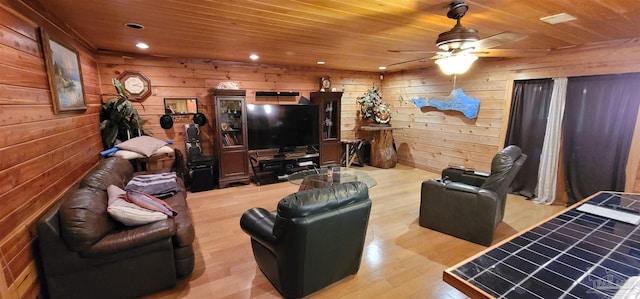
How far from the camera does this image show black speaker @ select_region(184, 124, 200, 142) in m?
4.68

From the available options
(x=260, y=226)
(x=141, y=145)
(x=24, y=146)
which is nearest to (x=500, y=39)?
(x=260, y=226)

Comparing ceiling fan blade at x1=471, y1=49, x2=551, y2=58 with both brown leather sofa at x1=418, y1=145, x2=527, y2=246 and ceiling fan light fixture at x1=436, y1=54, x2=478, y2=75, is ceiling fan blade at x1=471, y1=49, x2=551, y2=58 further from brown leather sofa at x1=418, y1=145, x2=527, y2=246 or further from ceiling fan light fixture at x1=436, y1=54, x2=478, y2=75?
brown leather sofa at x1=418, y1=145, x2=527, y2=246

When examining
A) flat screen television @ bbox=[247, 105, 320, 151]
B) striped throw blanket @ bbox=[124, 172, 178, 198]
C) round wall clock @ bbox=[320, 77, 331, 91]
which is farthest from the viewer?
round wall clock @ bbox=[320, 77, 331, 91]

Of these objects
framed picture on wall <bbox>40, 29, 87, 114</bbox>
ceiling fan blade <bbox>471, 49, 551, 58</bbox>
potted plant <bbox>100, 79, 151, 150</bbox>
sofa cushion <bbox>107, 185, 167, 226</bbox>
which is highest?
ceiling fan blade <bbox>471, 49, 551, 58</bbox>

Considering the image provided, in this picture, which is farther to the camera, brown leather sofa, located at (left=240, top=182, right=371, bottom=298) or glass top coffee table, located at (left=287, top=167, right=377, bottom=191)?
glass top coffee table, located at (left=287, top=167, right=377, bottom=191)

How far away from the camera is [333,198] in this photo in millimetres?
→ 1890

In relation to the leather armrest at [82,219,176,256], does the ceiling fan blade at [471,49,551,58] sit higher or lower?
higher

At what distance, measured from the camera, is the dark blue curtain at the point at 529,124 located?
4.00 meters

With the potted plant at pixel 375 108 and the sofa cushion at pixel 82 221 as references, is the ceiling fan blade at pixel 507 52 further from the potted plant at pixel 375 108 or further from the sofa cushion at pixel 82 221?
the sofa cushion at pixel 82 221

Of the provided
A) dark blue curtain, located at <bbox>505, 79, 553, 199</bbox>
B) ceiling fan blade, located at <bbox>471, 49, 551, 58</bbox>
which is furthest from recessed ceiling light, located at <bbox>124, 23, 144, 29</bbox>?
dark blue curtain, located at <bbox>505, 79, 553, 199</bbox>

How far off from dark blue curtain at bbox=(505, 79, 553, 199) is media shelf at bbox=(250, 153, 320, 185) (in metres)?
3.55

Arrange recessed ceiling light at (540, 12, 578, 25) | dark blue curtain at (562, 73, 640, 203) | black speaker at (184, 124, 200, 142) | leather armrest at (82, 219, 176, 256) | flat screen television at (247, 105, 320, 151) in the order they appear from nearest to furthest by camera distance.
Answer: leather armrest at (82, 219, 176, 256) < recessed ceiling light at (540, 12, 578, 25) < dark blue curtain at (562, 73, 640, 203) < black speaker at (184, 124, 200, 142) < flat screen television at (247, 105, 320, 151)

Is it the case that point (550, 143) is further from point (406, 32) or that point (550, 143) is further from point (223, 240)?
point (223, 240)

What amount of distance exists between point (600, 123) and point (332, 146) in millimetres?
4170
